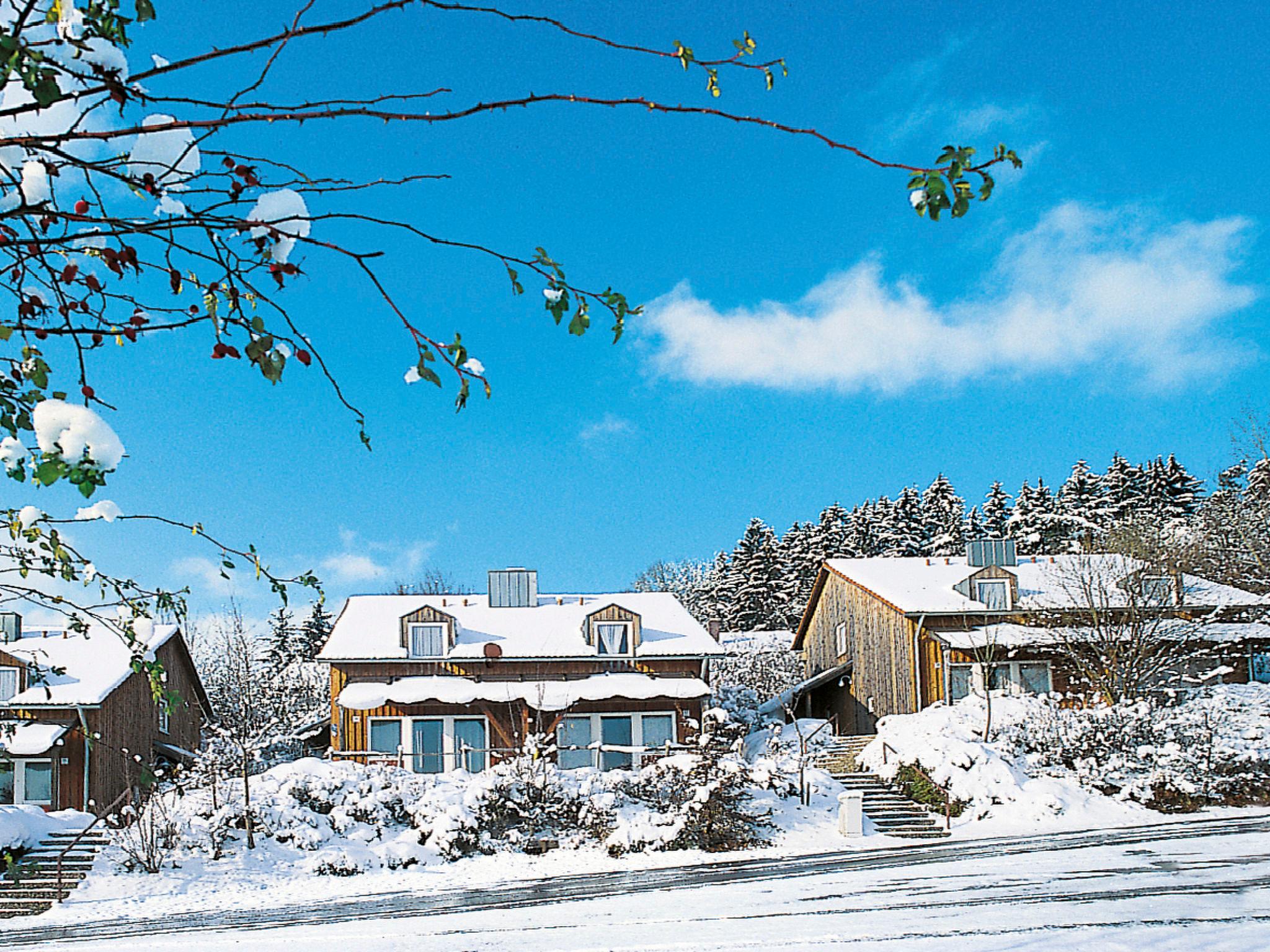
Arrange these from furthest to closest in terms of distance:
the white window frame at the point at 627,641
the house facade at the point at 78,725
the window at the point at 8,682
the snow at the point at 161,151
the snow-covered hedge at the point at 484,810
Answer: the white window frame at the point at 627,641 → the window at the point at 8,682 → the house facade at the point at 78,725 → the snow-covered hedge at the point at 484,810 → the snow at the point at 161,151

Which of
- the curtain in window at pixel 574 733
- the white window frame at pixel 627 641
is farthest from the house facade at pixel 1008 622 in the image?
the curtain in window at pixel 574 733

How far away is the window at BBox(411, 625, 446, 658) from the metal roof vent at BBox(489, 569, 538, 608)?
122 inches

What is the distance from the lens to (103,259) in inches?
78.6

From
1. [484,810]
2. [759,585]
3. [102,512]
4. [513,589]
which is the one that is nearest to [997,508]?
[759,585]

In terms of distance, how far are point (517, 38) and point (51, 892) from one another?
18.8m

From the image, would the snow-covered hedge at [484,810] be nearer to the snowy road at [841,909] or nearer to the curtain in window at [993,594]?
the snowy road at [841,909]

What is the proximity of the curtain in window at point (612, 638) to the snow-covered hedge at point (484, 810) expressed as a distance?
6661 mm

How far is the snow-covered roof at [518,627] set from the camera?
87.8 ft

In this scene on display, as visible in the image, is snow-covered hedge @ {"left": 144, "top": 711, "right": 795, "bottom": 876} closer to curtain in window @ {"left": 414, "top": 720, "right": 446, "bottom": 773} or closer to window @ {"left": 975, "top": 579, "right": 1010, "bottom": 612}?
curtain in window @ {"left": 414, "top": 720, "right": 446, "bottom": 773}

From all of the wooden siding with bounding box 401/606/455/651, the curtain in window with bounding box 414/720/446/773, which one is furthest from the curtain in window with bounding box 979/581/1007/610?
the curtain in window with bounding box 414/720/446/773

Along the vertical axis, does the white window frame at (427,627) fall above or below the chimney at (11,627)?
below

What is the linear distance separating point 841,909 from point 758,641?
28.7 meters

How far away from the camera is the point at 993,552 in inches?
1185

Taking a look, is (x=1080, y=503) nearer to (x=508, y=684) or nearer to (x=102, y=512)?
(x=508, y=684)
